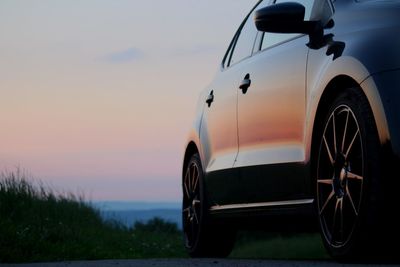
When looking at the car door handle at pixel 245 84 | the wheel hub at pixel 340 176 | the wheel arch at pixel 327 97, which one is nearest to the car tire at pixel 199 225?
the car door handle at pixel 245 84

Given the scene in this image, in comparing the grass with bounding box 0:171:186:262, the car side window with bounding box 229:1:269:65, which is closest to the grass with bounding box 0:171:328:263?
the grass with bounding box 0:171:186:262

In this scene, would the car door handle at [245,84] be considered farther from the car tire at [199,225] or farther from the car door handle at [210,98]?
the car tire at [199,225]

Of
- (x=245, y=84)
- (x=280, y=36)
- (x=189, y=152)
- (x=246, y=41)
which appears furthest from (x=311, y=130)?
(x=189, y=152)

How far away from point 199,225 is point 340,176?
2.63m

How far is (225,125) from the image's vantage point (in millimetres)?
8234

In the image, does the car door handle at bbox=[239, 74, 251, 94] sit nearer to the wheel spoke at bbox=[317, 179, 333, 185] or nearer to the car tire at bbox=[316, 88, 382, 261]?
the car tire at bbox=[316, 88, 382, 261]

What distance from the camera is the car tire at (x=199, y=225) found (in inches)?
340

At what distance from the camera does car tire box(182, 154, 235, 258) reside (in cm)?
862

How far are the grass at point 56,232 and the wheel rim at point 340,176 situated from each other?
3785 mm

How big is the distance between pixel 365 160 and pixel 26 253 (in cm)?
481

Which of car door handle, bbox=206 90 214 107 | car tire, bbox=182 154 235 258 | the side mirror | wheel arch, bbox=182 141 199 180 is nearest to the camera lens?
the side mirror

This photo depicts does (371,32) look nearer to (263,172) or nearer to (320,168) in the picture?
(320,168)

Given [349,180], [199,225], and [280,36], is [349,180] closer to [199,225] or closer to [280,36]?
[280,36]

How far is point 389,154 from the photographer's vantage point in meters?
5.74
